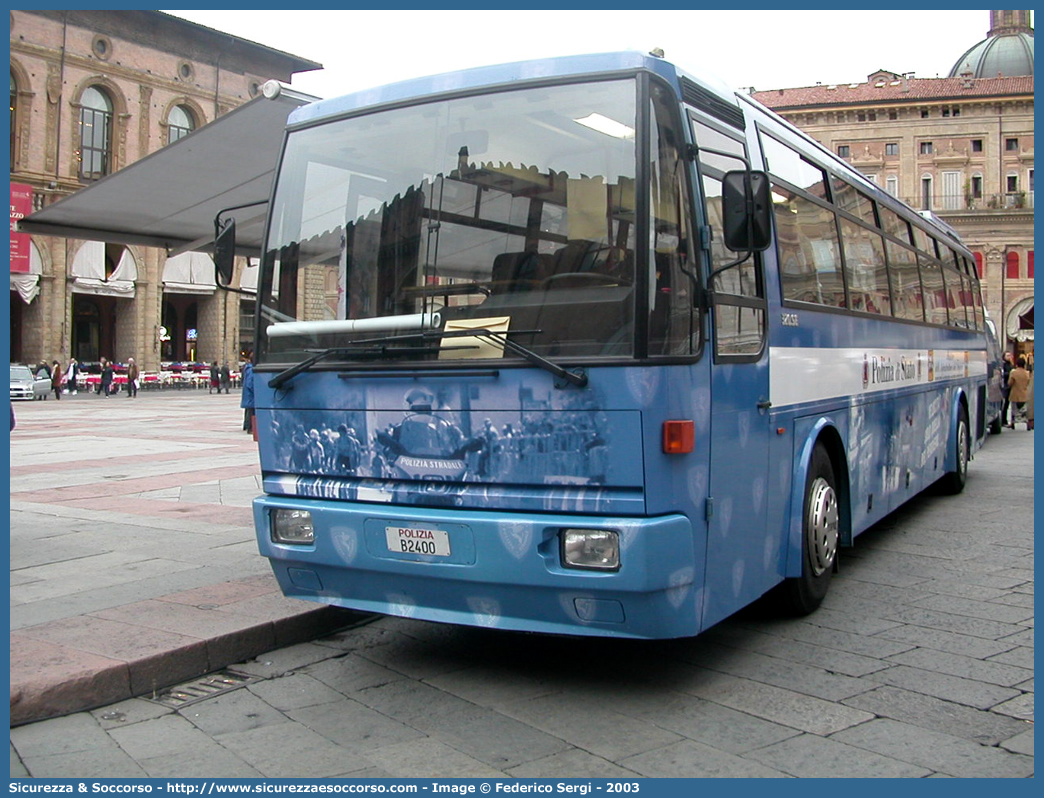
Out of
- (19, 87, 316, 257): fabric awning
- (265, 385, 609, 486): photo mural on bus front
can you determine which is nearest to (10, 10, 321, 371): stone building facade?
(19, 87, 316, 257): fabric awning

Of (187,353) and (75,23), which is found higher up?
(75,23)

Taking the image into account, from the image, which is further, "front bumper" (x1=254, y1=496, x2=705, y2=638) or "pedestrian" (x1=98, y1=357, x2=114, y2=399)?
"pedestrian" (x1=98, y1=357, x2=114, y2=399)

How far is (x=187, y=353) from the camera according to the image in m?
60.1

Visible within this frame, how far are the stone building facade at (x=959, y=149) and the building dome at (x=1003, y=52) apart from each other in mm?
6391

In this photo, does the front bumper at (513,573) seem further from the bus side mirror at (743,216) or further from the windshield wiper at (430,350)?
the bus side mirror at (743,216)

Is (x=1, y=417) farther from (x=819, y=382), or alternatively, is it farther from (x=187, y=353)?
(x=187, y=353)

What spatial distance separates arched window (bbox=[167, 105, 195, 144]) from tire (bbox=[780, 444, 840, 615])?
53.4 metres

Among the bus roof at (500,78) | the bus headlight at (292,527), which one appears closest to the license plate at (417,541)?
the bus headlight at (292,527)

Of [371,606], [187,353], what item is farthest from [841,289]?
[187,353]

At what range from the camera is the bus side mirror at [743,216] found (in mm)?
4555

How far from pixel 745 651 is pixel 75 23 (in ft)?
175

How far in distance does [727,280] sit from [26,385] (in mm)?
39258

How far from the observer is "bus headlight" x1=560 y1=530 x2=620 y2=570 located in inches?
170

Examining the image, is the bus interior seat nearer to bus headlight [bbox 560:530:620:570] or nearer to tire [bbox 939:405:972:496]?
bus headlight [bbox 560:530:620:570]
